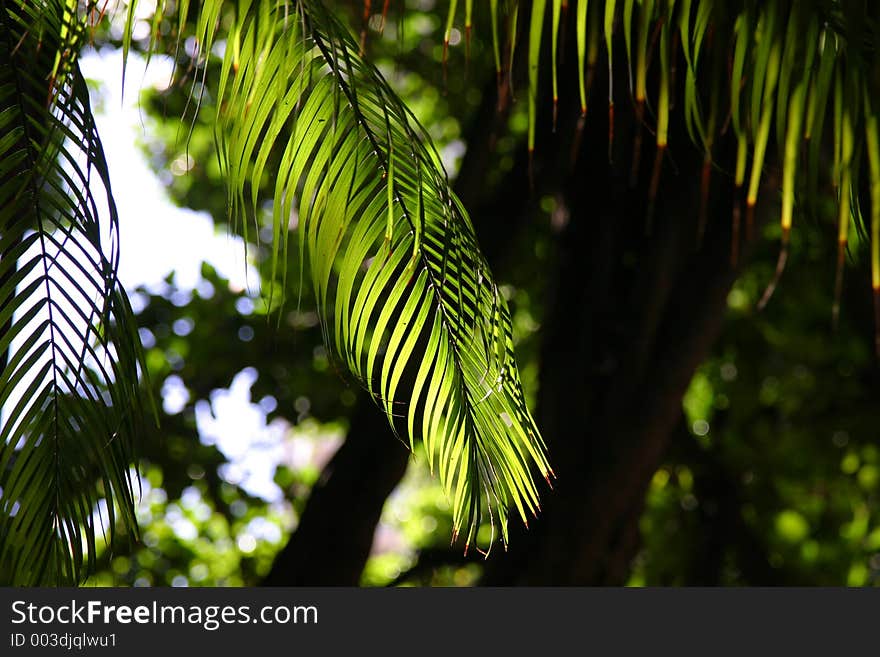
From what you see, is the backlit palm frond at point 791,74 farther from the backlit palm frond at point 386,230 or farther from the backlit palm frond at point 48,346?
the backlit palm frond at point 48,346

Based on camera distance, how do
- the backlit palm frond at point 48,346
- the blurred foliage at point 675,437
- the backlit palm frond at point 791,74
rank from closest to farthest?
the backlit palm frond at point 791,74 → the backlit palm frond at point 48,346 → the blurred foliage at point 675,437

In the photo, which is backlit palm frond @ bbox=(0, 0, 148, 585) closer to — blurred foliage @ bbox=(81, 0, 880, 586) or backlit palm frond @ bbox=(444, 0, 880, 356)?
backlit palm frond @ bbox=(444, 0, 880, 356)

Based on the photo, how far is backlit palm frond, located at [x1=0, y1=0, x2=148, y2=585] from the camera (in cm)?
196

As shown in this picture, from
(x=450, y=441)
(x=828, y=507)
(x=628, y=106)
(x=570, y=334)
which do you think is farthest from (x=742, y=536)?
(x=450, y=441)

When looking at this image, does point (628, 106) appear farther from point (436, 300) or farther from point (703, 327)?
point (436, 300)

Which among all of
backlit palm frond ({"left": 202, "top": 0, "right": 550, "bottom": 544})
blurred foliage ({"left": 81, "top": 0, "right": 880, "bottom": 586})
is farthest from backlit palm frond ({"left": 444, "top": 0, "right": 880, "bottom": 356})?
blurred foliage ({"left": 81, "top": 0, "right": 880, "bottom": 586})

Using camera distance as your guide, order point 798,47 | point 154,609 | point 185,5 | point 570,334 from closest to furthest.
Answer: point 798,47, point 185,5, point 154,609, point 570,334

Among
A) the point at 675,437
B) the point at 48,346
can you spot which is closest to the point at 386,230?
the point at 48,346

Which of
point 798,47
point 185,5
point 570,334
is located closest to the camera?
point 798,47

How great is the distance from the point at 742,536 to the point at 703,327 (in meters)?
2.17

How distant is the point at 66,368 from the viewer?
2066 mm

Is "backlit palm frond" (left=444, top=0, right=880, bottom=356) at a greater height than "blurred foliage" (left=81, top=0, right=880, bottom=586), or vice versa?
"backlit palm frond" (left=444, top=0, right=880, bottom=356)

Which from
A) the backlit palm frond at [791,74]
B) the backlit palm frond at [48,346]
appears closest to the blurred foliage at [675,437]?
the backlit palm frond at [48,346]

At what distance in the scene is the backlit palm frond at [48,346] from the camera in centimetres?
196
